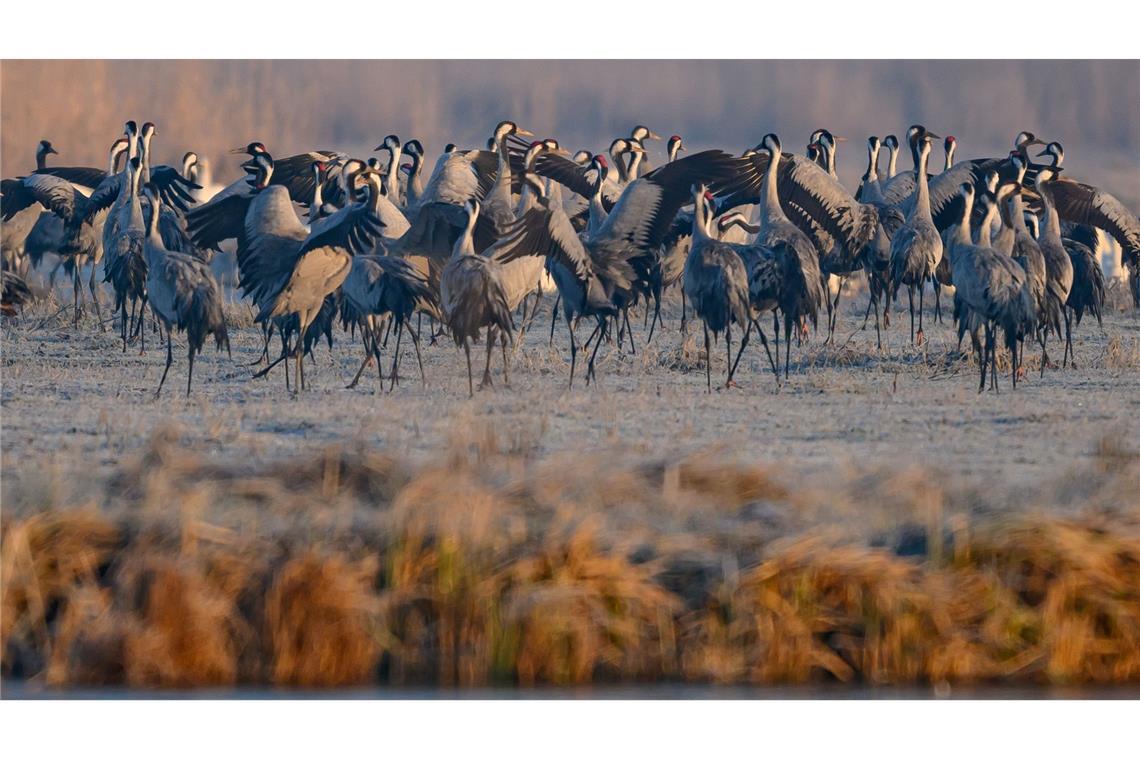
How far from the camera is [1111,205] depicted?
13.4 meters

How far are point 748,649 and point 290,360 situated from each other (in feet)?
22.0

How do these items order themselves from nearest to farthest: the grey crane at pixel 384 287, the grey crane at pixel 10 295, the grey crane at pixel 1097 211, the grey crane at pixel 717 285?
the grey crane at pixel 10 295 < the grey crane at pixel 384 287 < the grey crane at pixel 717 285 < the grey crane at pixel 1097 211

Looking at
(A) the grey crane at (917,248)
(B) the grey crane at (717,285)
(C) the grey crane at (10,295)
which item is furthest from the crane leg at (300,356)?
(A) the grey crane at (917,248)

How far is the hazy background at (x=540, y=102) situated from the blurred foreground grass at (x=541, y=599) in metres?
14.8

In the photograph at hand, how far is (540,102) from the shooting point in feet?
75.8

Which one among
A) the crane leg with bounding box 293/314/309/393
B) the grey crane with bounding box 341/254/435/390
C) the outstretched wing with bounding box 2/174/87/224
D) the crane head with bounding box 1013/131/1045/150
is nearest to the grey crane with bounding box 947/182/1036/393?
the grey crane with bounding box 341/254/435/390

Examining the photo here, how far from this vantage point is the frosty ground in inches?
336

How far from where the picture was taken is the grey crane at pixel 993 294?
407 inches

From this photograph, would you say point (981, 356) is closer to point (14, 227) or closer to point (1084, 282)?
point (1084, 282)

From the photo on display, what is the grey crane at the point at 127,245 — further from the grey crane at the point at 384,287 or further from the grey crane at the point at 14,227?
the grey crane at the point at 14,227

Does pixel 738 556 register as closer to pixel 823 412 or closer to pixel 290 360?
pixel 823 412

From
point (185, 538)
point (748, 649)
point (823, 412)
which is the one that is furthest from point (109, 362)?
point (748, 649)

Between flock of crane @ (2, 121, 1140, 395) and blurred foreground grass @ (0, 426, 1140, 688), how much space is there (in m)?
3.67

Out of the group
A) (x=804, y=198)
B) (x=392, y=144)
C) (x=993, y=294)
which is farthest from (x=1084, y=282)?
(x=392, y=144)
